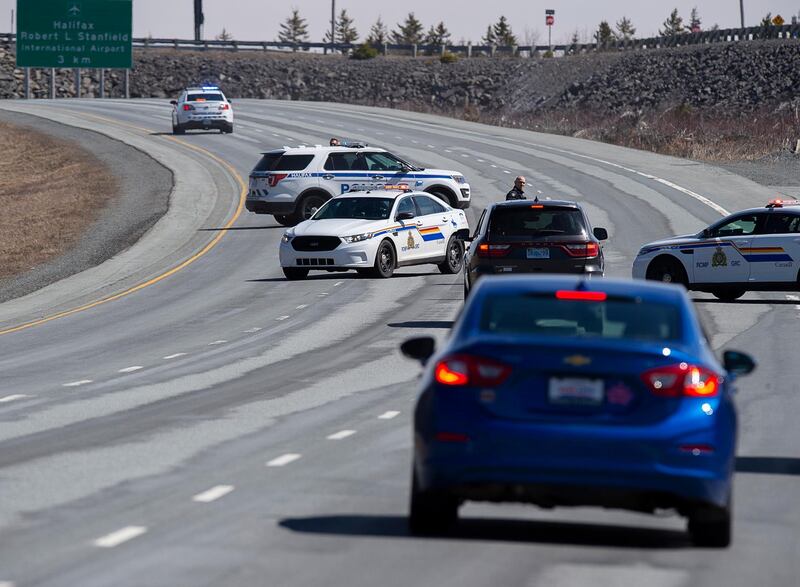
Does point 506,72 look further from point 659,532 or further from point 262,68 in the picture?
point 659,532

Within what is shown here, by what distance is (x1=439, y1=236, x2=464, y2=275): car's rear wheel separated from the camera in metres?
32.0

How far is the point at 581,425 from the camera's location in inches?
320

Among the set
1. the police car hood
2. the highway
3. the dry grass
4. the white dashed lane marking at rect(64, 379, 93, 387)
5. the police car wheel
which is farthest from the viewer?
the dry grass

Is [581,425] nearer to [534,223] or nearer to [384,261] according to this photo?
[534,223]

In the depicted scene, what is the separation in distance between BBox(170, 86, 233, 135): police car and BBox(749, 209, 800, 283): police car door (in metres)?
45.9

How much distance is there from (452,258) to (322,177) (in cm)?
754

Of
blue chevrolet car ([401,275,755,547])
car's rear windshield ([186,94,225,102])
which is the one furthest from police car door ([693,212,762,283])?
car's rear windshield ([186,94,225,102])

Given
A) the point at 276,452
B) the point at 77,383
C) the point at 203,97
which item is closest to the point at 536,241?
the point at 77,383

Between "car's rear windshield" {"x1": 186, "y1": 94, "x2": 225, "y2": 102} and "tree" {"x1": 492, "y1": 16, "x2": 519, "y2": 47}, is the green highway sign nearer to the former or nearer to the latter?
"car's rear windshield" {"x1": 186, "y1": 94, "x2": 225, "y2": 102}

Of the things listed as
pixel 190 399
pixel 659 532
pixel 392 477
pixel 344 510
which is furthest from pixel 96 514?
pixel 190 399

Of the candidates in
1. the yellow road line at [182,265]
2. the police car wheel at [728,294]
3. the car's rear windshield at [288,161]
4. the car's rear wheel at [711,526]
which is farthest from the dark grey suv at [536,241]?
the car's rear windshield at [288,161]

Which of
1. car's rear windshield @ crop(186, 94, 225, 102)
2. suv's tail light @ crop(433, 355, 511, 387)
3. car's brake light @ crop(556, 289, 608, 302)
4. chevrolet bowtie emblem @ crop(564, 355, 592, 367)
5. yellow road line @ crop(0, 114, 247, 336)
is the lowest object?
yellow road line @ crop(0, 114, 247, 336)

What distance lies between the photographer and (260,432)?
13219 millimetres

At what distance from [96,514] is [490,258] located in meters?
13.7
